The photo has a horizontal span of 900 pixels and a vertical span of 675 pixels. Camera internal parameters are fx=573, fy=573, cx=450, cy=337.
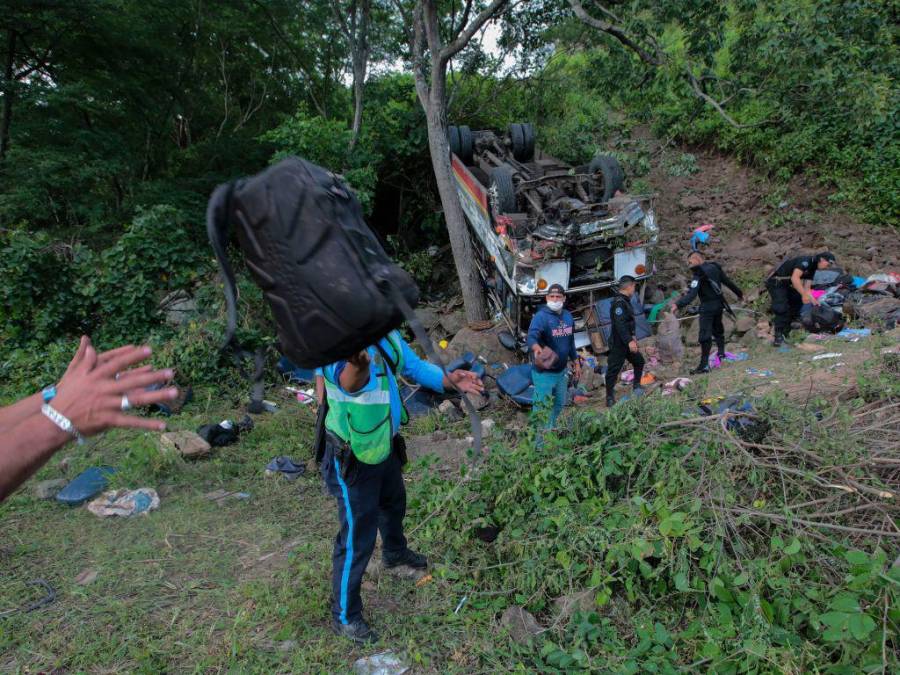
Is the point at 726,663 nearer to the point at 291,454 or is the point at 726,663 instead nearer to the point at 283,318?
the point at 283,318

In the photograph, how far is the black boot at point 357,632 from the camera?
287 cm

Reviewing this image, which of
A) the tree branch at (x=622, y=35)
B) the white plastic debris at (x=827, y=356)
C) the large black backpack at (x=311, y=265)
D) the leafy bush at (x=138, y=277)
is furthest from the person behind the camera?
the leafy bush at (x=138, y=277)

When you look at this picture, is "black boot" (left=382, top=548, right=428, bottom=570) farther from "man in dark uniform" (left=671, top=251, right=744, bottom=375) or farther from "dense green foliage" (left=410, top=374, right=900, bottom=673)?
"man in dark uniform" (left=671, top=251, right=744, bottom=375)

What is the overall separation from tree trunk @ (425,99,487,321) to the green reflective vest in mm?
6609

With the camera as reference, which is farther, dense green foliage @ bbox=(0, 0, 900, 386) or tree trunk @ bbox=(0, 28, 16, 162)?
tree trunk @ bbox=(0, 28, 16, 162)

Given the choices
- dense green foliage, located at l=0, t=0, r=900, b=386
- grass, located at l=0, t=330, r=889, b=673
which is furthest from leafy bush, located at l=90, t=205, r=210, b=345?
grass, located at l=0, t=330, r=889, b=673

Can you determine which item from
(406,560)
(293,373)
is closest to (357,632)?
(406,560)

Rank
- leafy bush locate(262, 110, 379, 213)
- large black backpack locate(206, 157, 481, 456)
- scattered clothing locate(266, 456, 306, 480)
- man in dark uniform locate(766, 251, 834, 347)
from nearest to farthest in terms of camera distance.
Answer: large black backpack locate(206, 157, 481, 456), scattered clothing locate(266, 456, 306, 480), man in dark uniform locate(766, 251, 834, 347), leafy bush locate(262, 110, 379, 213)

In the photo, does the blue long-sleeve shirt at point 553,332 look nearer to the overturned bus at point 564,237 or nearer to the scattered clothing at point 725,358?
the overturned bus at point 564,237

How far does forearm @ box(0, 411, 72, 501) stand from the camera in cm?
156

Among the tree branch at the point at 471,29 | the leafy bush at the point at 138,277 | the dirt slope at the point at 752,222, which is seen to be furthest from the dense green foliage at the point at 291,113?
the tree branch at the point at 471,29

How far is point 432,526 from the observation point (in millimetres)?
3527

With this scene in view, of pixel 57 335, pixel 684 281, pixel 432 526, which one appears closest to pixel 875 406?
pixel 432 526

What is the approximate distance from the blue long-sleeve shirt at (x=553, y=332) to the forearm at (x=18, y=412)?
13.2 ft
